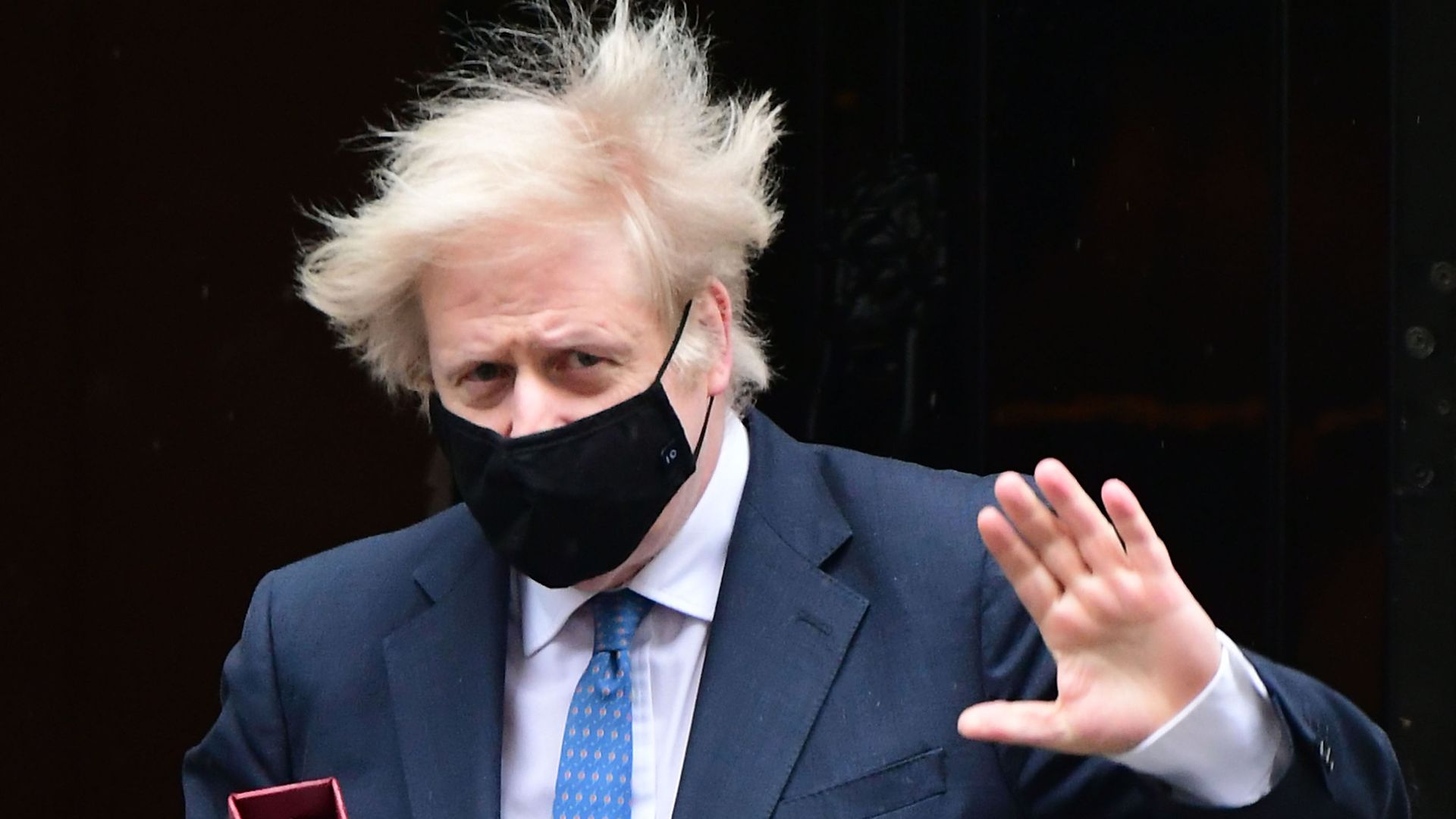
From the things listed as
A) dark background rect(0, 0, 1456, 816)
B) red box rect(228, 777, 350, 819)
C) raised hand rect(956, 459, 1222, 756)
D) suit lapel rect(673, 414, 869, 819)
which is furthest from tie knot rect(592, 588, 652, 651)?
dark background rect(0, 0, 1456, 816)

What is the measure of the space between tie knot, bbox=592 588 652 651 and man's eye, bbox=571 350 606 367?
335mm

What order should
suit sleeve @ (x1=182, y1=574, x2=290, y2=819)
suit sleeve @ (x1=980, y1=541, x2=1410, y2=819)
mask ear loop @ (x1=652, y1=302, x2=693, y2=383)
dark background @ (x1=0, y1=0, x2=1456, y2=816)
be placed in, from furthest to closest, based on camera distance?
dark background @ (x1=0, y1=0, x2=1456, y2=816), suit sleeve @ (x1=182, y1=574, x2=290, y2=819), mask ear loop @ (x1=652, y1=302, x2=693, y2=383), suit sleeve @ (x1=980, y1=541, x2=1410, y2=819)

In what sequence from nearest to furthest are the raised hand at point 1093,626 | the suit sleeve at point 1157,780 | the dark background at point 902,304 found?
the raised hand at point 1093,626 < the suit sleeve at point 1157,780 < the dark background at point 902,304

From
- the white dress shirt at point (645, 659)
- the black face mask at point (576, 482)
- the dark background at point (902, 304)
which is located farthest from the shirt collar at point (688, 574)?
the dark background at point (902, 304)

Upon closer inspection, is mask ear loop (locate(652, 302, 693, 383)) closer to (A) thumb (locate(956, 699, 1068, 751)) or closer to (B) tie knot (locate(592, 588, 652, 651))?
(B) tie knot (locate(592, 588, 652, 651))

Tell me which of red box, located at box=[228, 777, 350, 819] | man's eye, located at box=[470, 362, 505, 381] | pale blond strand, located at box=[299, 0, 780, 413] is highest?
pale blond strand, located at box=[299, 0, 780, 413]

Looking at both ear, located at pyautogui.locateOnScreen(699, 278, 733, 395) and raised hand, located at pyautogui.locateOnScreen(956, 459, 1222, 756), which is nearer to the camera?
raised hand, located at pyautogui.locateOnScreen(956, 459, 1222, 756)

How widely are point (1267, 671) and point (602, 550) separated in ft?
2.78

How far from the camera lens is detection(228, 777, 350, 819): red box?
7.50 feet

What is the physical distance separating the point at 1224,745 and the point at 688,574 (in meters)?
0.80

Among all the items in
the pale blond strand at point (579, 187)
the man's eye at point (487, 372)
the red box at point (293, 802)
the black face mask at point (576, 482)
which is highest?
the pale blond strand at point (579, 187)

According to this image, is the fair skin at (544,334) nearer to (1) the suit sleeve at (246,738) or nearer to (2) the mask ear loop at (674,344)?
(2) the mask ear loop at (674,344)

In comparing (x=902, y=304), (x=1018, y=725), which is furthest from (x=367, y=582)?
(x=902, y=304)

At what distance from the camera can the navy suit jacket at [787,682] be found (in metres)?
2.49
